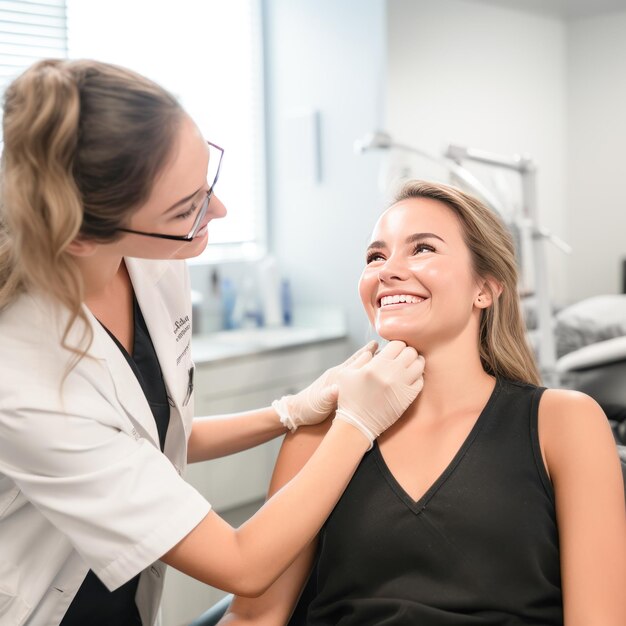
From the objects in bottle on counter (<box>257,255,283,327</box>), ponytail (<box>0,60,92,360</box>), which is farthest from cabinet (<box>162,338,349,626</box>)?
ponytail (<box>0,60,92,360</box>)

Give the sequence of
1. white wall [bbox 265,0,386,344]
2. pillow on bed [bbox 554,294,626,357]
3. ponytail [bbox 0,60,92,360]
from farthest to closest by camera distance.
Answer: white wall [bbox 265,0,386,344] → pillow on bed [bbox 554,294,626,357] → ponytail [bbox 0,60,92,360]

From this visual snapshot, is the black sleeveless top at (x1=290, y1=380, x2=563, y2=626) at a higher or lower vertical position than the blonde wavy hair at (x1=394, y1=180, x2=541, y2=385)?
lower

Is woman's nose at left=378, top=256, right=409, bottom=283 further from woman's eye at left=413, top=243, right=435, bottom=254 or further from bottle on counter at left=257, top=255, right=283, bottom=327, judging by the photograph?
bottle on counter at left=257, top=255, right=283, bottom=327

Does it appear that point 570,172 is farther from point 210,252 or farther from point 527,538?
point 527,538

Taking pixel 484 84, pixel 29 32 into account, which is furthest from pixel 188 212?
pixel 484 84

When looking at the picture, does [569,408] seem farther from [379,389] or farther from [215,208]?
[215,208]

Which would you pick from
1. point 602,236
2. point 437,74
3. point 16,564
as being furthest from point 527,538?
point 602,236

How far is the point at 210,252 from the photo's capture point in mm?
3408

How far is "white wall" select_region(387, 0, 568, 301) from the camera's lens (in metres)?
3.52

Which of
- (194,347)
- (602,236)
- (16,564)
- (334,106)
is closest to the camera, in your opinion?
(16,564)

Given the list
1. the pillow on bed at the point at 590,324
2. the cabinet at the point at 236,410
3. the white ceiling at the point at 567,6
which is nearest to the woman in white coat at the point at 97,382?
the cabinet at the point at 236,410

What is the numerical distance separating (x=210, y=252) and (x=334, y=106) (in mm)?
781

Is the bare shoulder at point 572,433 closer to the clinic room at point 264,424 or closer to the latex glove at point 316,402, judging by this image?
the clinic room at point 264,424

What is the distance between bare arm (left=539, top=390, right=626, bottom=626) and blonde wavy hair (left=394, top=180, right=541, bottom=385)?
187 mm
